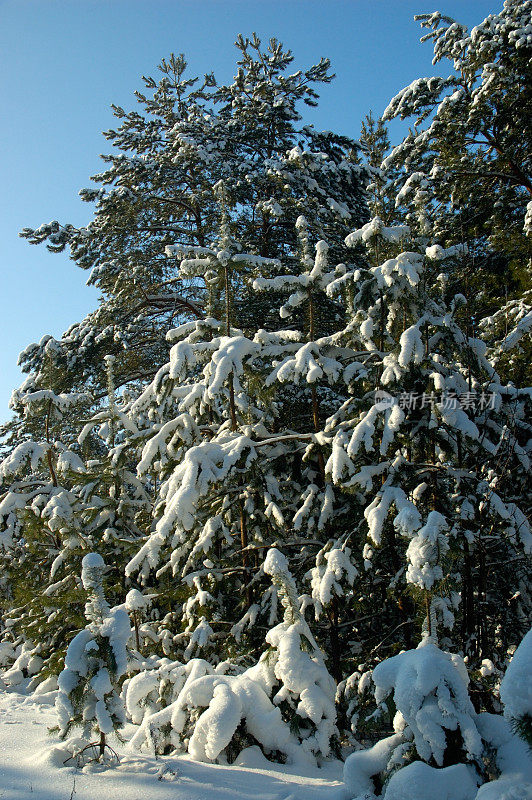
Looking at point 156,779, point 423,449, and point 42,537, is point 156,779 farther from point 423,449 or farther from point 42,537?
point 42,537

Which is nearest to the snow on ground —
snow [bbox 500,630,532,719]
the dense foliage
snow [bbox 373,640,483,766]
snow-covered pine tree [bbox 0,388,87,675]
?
the dense foliage

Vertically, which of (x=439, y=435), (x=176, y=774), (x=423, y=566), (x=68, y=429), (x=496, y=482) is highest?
(x=68, y=429)

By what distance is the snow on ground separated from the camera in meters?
2.94

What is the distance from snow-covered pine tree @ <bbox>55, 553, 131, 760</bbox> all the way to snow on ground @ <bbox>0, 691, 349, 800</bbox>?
0.75 feet

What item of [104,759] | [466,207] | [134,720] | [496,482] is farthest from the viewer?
[466,207]

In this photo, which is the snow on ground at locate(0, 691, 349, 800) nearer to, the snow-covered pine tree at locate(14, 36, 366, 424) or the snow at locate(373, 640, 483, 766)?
the snow at locate(373, 640, 483, 766)

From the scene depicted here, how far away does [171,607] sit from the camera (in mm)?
6699

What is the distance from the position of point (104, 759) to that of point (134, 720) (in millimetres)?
897

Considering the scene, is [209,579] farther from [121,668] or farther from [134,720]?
[121,668]

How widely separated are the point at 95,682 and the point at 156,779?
2.25 feet

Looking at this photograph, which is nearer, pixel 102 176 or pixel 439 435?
pixel 439 435

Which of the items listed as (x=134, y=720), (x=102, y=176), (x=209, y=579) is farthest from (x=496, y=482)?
(x=102, y=176)

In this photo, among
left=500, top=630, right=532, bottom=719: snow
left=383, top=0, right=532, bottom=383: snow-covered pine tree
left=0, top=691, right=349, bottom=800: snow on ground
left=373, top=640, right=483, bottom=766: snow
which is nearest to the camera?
left=500, top=630, right=532, bottom=719: snow

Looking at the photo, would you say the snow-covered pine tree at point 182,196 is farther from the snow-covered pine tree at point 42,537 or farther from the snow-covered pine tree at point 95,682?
the snow-covered pine tree at point 95,682
